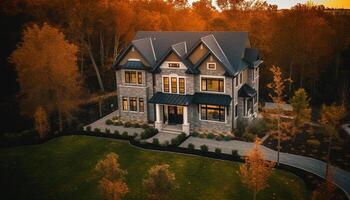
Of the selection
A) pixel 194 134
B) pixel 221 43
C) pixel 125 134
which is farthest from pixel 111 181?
pixel 221 43

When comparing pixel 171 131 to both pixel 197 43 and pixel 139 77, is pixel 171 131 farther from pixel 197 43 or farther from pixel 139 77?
pixel 197 43

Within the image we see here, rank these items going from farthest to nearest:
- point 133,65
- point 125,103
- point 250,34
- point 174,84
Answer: point 250,34
point 125,103
point 133,65
point 174,84

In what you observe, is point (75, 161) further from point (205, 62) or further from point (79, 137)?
point (205, 62)

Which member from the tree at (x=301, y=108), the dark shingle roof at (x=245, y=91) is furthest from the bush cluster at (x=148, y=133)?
the tree at (x=301, y=108)

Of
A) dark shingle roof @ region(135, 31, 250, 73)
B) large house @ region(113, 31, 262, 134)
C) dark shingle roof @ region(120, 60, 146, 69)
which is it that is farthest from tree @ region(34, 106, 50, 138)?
dark shingle roof @ region(135, 31, 250, 73)

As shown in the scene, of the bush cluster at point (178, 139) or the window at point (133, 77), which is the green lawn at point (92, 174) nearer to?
the bush cluster at point (178, 139)

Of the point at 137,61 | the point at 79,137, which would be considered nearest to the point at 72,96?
the point at 79,137
